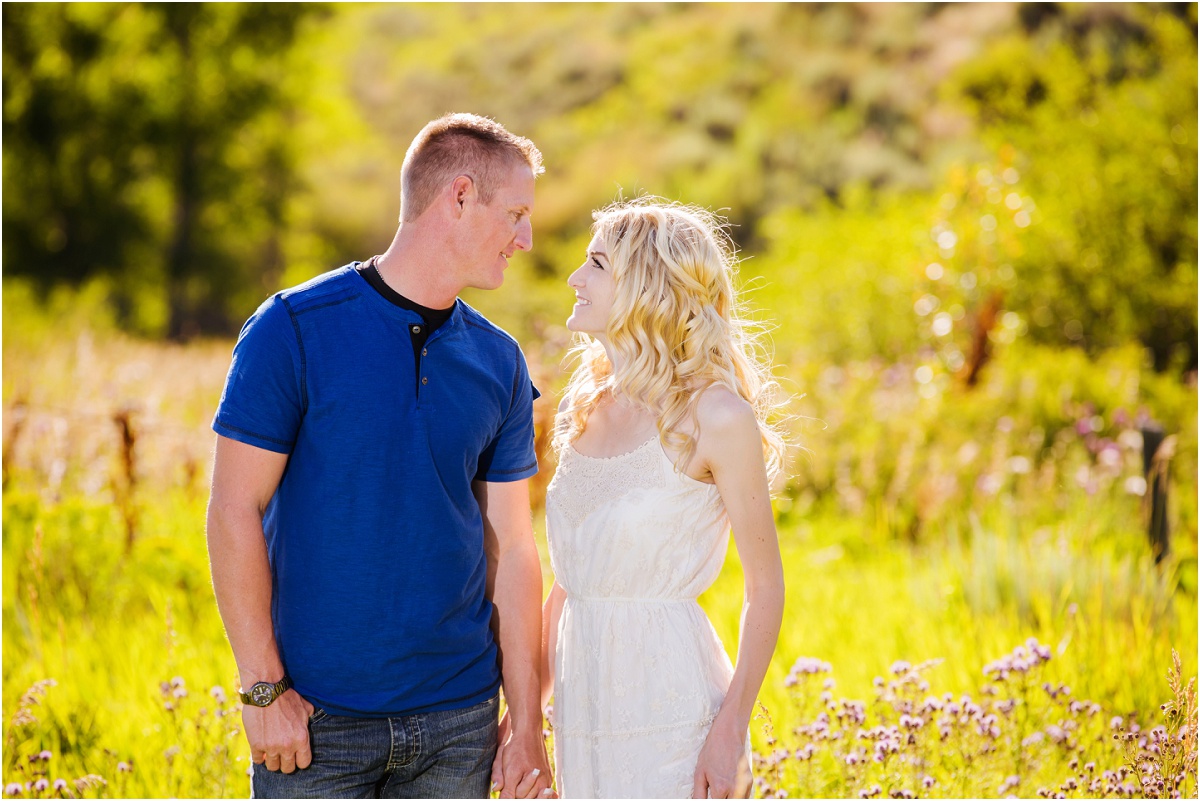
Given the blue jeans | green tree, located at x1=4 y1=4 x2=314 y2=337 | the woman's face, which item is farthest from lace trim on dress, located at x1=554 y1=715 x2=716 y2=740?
green tree, located at x1=4 y1=4 x2=314 y2=337

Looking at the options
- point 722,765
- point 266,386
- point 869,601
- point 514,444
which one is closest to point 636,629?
point 722,765

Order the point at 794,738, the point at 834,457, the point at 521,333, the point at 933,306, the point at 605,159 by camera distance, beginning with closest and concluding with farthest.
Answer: the point at 794,738 < the point at 834,457 < the point at 933,306 < the point at 521,333 < the point at 605,159

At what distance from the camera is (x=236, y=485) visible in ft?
6.84

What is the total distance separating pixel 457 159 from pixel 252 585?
1090 mm

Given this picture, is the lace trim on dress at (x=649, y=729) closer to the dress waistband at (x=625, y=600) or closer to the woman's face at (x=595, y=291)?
the dress waistband at (x=625, y=600)

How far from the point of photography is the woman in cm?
227

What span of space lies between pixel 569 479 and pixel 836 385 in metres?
6.58

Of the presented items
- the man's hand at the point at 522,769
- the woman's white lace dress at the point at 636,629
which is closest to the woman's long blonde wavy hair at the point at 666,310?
the woman's white lace dress at the point at 636,629

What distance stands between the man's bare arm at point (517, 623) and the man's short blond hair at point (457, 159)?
76 cm

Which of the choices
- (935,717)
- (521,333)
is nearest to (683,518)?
(935,717)

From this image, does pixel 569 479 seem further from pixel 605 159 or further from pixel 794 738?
pixel 605 159

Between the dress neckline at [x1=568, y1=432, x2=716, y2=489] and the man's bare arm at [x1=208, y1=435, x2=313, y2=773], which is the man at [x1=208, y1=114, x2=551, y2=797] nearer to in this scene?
the man's bare arm at [x1=208, y1=435, x2=313, y2=773]

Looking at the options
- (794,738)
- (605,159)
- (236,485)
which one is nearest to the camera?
(236,485)

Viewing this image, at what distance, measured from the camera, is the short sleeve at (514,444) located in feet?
8.21
